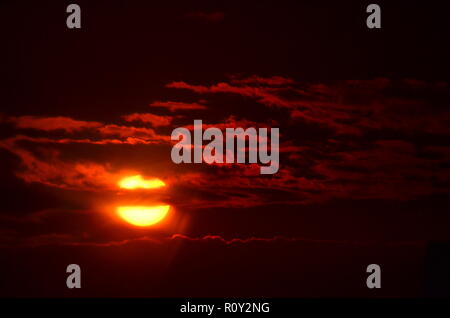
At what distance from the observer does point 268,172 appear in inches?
792

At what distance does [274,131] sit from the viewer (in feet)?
63.7

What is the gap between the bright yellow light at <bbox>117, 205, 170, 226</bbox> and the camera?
20.1 metres

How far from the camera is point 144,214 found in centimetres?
2022

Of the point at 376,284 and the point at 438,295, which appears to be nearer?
the point at 438,295

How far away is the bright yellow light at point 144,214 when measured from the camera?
20.1 metres

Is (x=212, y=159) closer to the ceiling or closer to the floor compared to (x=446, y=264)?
closer to the ceiling
